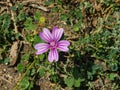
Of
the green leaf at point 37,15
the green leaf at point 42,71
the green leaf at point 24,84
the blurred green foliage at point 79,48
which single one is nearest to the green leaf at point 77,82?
the blurred green foliage at point 79,48

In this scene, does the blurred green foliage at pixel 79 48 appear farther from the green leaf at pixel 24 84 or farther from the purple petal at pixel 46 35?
the purple petal at pixel 46 35

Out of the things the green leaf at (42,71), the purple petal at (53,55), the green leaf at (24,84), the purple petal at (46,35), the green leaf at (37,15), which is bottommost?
the green leaf at (24,84)

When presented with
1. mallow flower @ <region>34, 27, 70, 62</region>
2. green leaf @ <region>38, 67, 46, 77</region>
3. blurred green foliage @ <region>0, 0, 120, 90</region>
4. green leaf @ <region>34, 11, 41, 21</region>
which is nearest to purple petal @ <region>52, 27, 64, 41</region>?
mallow flower @ <region>34, 27, 70, 62</region>

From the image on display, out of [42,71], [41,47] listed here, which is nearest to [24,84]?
[42,71]

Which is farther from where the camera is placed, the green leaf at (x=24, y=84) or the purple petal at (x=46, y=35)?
the green leaf at (x=24, y=84)

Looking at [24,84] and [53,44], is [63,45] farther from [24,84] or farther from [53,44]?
[24,84]

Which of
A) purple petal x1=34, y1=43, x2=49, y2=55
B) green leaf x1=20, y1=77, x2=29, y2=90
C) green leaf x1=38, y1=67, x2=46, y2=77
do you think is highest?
purple petal x1=34, y1=43, x2=49, y2=55

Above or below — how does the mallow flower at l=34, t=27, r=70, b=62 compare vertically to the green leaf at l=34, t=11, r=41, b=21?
below

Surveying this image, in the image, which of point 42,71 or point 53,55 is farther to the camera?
point 42,71

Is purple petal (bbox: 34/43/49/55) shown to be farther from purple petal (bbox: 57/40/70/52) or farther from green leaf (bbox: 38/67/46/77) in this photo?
green leaf (bbox: 38/67/46/77)
